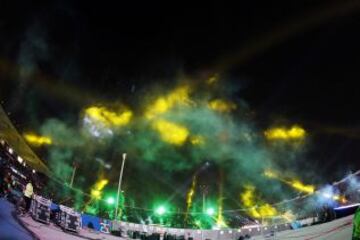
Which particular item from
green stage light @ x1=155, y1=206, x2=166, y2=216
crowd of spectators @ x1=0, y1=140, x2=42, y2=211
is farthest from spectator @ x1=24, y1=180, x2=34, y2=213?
green stage light @ x1=155, y1=206, x2=166, y2=216

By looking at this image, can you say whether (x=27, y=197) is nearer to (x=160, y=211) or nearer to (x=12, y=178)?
(x=12, y=178)

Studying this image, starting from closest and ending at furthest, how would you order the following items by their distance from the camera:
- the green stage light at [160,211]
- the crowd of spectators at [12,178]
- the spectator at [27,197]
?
the crowd of spectators at [12,178] → the spectator at [27,197] → the green stage light at [160,211]

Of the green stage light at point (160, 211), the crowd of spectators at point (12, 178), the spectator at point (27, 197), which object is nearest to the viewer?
the crowd of spectators at point (12, 178)

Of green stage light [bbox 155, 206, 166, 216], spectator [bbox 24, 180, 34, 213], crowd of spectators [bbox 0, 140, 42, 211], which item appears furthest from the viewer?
green stage light [bbox 155, 206, 166, 216]

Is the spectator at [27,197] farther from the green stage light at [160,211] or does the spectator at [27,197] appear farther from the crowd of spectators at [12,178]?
the green stage light at [160,211]

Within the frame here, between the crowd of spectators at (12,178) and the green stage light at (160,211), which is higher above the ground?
the green stage light at (160,211)

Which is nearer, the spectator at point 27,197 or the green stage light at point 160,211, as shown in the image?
the spectator at point 27,197

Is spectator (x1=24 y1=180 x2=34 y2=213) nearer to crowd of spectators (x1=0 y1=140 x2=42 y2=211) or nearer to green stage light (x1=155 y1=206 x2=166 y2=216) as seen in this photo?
crowd of spectators (x1=0 y1=140 x2=42 y2=211)

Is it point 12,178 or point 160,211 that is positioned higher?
point 160,211

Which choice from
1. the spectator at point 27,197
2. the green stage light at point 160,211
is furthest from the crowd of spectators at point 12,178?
the green stage light at point 160,211

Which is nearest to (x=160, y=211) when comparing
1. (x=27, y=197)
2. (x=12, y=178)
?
(x=27, y=197)

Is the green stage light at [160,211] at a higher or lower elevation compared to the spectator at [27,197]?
higher

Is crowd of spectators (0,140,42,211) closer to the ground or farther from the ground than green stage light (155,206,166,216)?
closer to the ground

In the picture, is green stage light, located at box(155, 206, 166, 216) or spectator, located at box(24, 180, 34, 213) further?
green stage light, located at box(155, 206, 166, 216)
